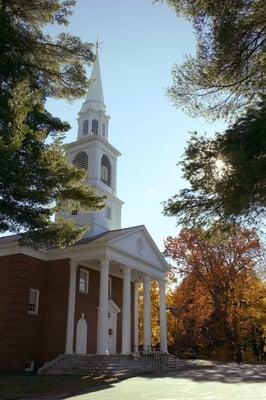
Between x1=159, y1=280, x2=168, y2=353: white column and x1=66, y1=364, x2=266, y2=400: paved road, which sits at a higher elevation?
x1=159, y1=280, x2=168, y2=353: white column

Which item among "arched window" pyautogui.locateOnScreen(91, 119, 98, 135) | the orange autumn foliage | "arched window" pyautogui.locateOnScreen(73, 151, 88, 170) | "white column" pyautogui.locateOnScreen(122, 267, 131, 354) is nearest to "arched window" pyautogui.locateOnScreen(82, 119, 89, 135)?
"arched window" pyautogui.locateOnScreen(91, 119, 98, 135)

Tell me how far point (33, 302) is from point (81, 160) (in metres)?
12.7

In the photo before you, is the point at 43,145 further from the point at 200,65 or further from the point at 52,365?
the point at 52,365

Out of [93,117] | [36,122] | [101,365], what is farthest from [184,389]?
[93,117]

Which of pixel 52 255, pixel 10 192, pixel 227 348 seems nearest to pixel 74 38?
pixel 10 192

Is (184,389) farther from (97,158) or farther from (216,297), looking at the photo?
(216,297)

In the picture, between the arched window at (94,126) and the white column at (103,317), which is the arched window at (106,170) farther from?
the white column at (103,317)

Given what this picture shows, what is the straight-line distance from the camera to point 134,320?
1253 inches

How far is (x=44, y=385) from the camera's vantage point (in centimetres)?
1656

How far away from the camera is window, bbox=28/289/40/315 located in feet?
81.5

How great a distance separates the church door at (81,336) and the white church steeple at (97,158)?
6.58 m

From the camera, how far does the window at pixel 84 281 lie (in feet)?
88.1

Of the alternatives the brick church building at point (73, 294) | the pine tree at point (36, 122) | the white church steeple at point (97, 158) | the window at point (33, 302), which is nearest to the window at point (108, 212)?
the white church steeple at point (97, 158)

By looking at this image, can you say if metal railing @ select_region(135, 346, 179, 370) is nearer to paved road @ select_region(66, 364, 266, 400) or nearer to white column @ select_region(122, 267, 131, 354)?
white column @ select_region(122, 267, 131, 354)
